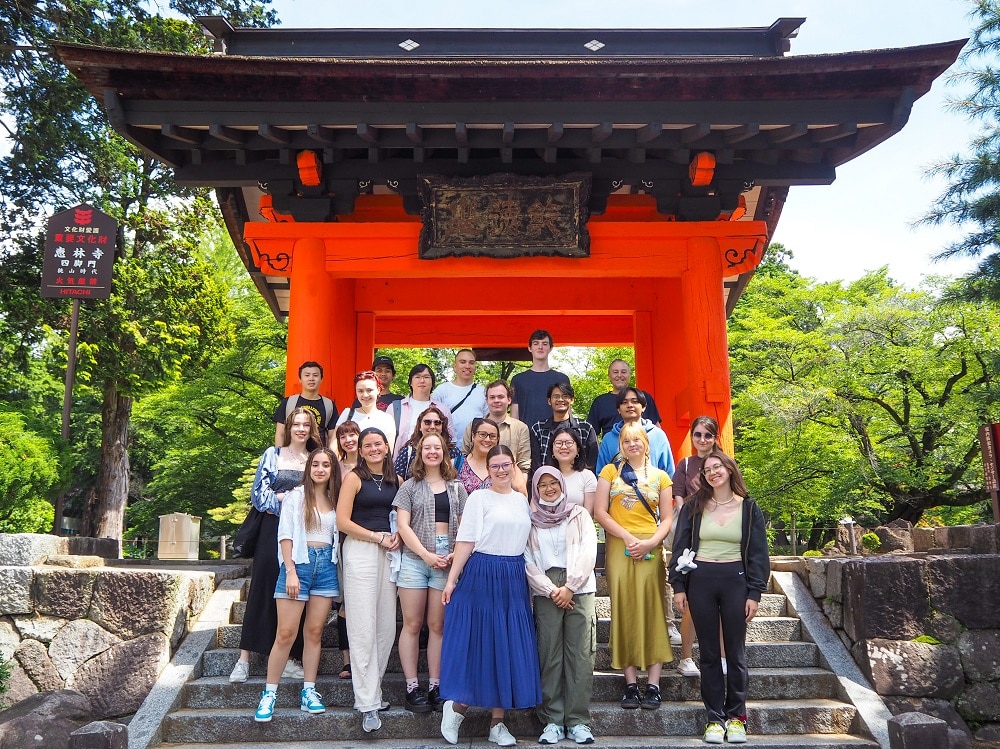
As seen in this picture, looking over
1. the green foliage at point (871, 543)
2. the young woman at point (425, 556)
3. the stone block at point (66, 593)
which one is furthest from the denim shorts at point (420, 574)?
the green foliage at point (871, 543)

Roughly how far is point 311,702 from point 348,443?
150 centimetres

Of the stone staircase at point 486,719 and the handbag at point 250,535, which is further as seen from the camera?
the handbag at point 250,535

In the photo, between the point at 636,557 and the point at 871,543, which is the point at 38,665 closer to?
the point at 636,557

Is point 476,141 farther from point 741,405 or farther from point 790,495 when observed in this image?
point 790,495

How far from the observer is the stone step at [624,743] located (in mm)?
4395

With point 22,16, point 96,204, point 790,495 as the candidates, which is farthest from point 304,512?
point 790,495

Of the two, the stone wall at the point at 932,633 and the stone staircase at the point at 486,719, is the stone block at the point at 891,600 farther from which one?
the stone staircase at the point at 486,719

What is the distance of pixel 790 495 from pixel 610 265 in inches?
453

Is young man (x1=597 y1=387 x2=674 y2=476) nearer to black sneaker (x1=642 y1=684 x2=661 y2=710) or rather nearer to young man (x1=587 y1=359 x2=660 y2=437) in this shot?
young man (x1=587 y1=359 x2=660 y2=437)

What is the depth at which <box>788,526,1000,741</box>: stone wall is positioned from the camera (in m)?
5.04

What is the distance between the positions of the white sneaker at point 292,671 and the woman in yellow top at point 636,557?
1.95 m

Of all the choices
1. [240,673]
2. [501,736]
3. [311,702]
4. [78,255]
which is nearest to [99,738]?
→ [311,702]

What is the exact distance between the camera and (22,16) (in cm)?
1329

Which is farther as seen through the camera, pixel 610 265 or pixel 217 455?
pixel 217 455
